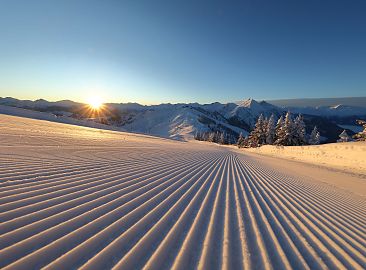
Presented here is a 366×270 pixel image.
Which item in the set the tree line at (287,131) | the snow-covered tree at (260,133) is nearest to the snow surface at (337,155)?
the tree line at (287,131)

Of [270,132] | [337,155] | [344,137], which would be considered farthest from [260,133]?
[337,155]

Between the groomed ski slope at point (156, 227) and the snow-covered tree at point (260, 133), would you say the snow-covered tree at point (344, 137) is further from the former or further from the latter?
the groomed ski slope at point (156, 227)

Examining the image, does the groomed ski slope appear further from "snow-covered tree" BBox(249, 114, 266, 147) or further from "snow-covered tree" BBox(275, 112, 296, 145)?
"snow-covered tree" BBox(249, 114, 266, 147)

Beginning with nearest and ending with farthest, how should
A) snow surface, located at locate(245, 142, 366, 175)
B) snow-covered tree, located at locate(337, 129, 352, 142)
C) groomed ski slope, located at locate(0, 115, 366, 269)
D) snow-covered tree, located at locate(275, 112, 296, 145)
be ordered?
groomed ski slope, located at locate(0, 115, 366, 269)
snow surface, located at locate(245, 142, 366, 175)
snow-covered tree, located at locate(275, 112, 296, 145)
snow-covered tree, located at locate(337, 129, 352, 142)

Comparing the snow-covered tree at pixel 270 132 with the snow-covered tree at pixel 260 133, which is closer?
the snow-covered tree at pixel 270 132

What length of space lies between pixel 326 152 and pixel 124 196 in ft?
79.1

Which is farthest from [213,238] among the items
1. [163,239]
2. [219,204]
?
[219,204]

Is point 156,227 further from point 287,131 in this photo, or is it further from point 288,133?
point 287,131

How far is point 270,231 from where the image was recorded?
→ 441 centimetres

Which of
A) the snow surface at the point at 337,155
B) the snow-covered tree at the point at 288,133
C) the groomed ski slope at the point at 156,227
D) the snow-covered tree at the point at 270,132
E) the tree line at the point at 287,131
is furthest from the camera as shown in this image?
the snow-covered tree at the point at 270,132

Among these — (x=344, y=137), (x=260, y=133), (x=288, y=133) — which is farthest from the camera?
(x=344, y=137)

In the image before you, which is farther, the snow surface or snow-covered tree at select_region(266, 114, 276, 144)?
snow-covered tree at select_region(266, 114, 276, 144)

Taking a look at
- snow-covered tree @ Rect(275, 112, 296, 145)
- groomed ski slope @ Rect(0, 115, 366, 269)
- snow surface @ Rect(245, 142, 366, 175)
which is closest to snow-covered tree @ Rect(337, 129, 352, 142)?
snow-covered tree @ Rect(275, 112, 296, 145)

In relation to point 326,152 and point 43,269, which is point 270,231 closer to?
point 43,269
